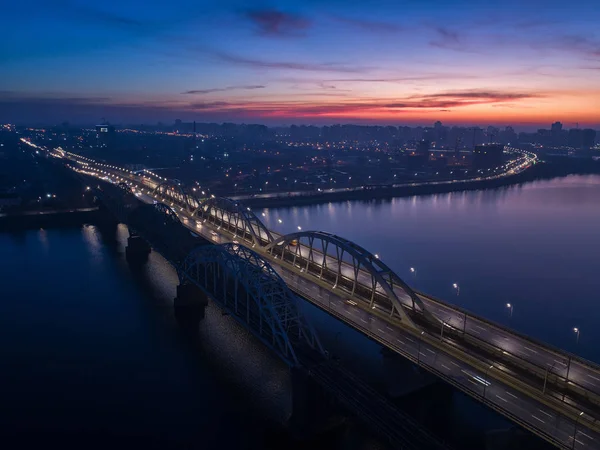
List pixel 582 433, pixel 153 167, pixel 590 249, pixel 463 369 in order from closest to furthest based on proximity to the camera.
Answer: pixel 582 433
pixel 463 369
pixel 590 249
pixel 153 167

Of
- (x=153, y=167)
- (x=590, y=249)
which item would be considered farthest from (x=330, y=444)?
(x=153, y=167)

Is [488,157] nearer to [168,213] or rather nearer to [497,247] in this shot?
[497,247]

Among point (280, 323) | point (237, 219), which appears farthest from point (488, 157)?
point (280, 323)

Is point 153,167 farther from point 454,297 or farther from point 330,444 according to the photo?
point 330,444

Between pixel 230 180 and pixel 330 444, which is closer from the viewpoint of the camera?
pixel 330 444

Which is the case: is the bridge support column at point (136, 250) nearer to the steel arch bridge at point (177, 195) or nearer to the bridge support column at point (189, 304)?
the steel arch bridge at point (177, 195)

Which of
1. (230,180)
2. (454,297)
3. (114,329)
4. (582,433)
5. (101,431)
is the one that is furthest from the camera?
(230,180)
